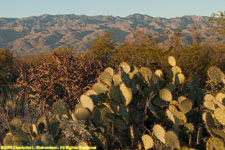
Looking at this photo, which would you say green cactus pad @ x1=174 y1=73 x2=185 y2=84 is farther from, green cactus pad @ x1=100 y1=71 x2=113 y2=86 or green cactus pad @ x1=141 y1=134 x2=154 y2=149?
green cactus pad @ x1=141 y1=134 x2=154 y2=149

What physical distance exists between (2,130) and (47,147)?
5.91ft

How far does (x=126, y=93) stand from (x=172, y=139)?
3.07 feet

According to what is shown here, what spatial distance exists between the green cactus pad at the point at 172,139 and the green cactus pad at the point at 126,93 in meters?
0.81

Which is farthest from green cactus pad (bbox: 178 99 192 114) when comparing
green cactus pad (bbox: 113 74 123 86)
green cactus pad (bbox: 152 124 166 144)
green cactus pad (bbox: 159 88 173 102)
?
green cactus pad (bbox: 113 74 123 86)

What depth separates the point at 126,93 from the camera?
3.50 meters

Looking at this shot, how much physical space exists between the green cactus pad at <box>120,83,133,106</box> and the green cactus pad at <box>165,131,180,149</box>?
0.81 metres

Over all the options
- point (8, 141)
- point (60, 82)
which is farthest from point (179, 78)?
point (8, 141)

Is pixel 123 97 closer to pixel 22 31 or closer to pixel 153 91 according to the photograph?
pixel 153 91

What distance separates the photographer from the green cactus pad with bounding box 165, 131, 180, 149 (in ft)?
9.42

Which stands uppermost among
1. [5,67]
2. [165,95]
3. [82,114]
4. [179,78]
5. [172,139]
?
[179,78]

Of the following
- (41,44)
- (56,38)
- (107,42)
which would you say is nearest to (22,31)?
(56,38)

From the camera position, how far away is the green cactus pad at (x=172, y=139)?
2.87 metres

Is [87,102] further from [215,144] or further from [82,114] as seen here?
[215,144]

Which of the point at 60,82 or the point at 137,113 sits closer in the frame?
the point at 137,113
